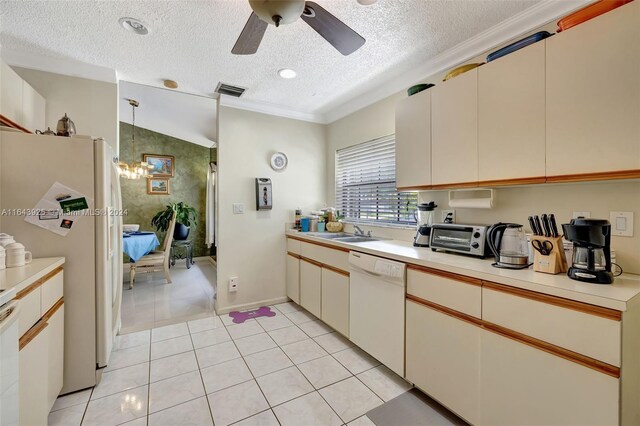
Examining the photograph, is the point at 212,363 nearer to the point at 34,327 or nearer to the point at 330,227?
the point at 34,327

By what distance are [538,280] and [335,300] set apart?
165 cm

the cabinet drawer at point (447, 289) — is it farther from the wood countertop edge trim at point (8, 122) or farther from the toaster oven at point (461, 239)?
the wood countertop edge trim at point (8, 122)

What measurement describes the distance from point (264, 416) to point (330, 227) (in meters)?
2.06

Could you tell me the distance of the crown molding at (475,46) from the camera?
161cm

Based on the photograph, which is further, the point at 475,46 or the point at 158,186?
the point at 158,186

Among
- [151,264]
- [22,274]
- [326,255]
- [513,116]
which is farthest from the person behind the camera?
[151,264]

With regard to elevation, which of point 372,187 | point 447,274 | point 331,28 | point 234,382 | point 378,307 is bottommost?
point 234,382

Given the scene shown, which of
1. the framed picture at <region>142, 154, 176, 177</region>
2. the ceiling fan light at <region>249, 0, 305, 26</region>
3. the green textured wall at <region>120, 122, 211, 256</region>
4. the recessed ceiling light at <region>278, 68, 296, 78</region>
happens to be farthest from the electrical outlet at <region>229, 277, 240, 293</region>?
the framed picture at <region>142, 154, 176, 177</region>

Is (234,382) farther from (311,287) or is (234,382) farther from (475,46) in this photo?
(475,46)

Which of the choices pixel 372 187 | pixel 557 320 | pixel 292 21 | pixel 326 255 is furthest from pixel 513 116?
pixel 326 255

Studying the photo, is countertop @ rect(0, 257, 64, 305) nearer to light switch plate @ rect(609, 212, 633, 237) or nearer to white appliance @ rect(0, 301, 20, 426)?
white appliance @ rect(0, 301, 20, 426)

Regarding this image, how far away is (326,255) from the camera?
2.66m

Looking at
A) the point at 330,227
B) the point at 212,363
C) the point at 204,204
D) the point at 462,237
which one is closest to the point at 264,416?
the point at 212,363

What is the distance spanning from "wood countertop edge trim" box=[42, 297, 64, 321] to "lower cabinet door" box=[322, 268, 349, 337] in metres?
1.94
